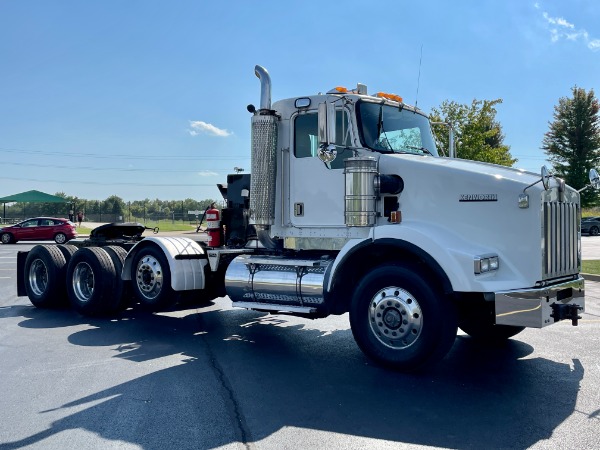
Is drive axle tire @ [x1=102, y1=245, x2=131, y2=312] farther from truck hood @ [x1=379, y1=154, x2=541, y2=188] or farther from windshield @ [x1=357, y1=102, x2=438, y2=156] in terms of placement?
truck hood @ [x1=379, y1=154, x2=541, y2=188]

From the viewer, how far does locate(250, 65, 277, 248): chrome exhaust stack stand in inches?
270

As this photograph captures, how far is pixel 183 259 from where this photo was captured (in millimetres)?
7707

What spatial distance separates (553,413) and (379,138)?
330 centimetres

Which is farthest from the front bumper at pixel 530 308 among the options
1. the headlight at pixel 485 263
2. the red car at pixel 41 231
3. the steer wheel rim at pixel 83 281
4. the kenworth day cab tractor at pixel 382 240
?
the red car at pixel 41 231

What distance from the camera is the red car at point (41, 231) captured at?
93.9 ft

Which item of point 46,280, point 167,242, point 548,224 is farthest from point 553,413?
point 46,280

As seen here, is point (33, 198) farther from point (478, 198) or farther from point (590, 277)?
point (478, 198)

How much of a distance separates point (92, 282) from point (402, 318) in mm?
5433

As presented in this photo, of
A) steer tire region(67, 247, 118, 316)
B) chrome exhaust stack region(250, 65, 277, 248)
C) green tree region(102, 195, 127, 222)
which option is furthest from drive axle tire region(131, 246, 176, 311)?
green tree region(102, 195, 127, 222)

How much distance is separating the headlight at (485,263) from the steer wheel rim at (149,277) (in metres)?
4.48

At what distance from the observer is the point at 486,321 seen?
22.1ft

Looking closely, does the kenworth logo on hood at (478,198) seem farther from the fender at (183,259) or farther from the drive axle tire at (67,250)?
the drive axle tire at (67,250)

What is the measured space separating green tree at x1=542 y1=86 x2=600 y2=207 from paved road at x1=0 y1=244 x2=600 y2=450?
3592 centimetres

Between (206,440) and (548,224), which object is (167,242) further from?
(548,224)
